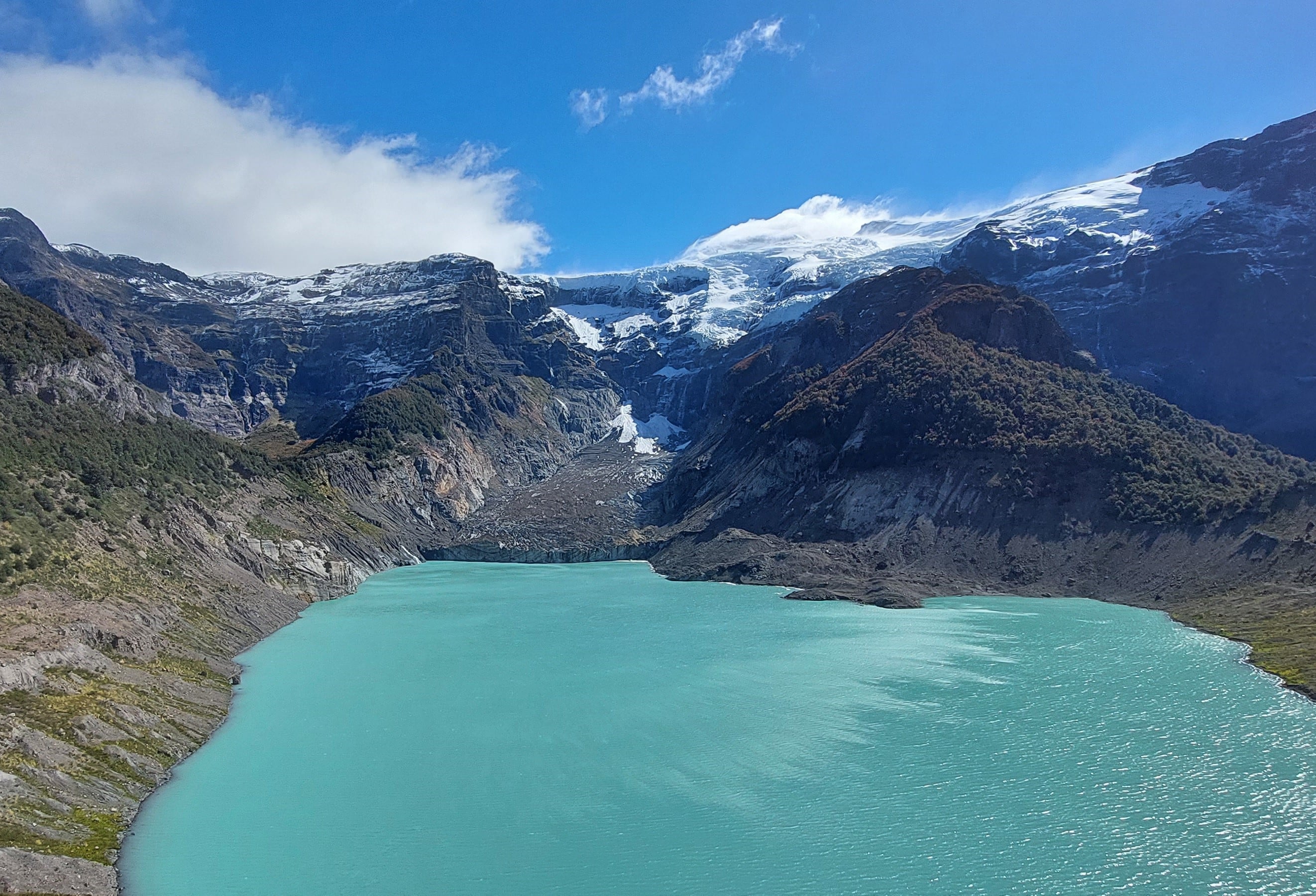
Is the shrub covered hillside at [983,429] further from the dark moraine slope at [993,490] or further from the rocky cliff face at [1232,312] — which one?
the rocky cliff face at [1232,312]

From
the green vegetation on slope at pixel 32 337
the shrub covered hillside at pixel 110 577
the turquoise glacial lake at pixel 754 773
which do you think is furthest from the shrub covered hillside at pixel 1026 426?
the green vegetation on slope at pixel 32 337

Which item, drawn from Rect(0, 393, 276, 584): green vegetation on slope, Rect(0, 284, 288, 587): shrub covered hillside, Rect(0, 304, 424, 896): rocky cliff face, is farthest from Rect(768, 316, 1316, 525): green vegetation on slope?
Rect(0, 284, 288, 587): shrub covered hillside

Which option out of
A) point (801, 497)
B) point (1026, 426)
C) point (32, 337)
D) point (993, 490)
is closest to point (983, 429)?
point (1026, 426)

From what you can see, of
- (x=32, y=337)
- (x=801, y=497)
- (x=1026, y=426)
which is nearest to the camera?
(x=32, y=337)

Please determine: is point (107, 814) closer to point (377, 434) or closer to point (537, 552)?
point (537, 552)

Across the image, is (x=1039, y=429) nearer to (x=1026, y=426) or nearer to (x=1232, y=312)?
(x=1026, y=426)

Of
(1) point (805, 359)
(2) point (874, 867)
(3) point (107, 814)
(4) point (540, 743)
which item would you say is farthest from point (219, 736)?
(1) point (805, 359)
